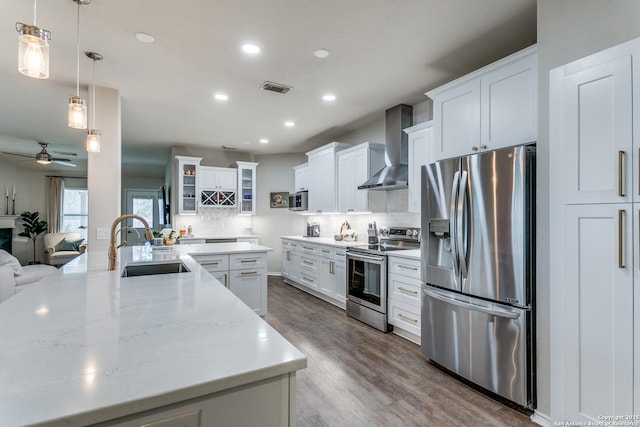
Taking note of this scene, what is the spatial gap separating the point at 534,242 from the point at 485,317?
0.63 metres

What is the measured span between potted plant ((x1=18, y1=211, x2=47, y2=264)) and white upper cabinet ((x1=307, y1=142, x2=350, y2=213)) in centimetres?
754

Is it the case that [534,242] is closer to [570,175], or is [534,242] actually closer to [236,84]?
[570,175]

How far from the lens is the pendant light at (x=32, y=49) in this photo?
51.8 inches

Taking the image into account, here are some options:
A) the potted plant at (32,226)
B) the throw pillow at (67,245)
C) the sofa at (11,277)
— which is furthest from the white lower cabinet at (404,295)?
the potted plant at (32,226)

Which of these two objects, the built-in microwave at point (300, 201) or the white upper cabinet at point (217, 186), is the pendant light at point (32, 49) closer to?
the built-in microwave at point (300, 201)

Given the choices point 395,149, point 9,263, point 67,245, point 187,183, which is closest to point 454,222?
point 395,149

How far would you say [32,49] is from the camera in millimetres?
1354

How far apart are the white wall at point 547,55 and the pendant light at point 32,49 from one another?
2.72m

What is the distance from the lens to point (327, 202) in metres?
5.28

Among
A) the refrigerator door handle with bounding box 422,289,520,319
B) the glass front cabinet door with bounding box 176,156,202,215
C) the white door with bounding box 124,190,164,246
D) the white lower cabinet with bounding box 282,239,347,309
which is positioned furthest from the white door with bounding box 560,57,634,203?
the white door with bounding box 124,190,164,246

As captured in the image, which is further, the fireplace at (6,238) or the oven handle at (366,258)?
the fireplace at (6,238)

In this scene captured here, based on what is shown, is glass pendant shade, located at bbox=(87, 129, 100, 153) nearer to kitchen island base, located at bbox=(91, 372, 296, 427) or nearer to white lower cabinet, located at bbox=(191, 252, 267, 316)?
white lower cabinet, located at bbox=(191, 252, 267, 316)

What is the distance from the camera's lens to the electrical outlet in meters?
3.44

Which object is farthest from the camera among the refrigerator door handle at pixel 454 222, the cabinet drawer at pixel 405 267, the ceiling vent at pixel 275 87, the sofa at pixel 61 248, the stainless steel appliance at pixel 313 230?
the sofa at pixel 61 248
